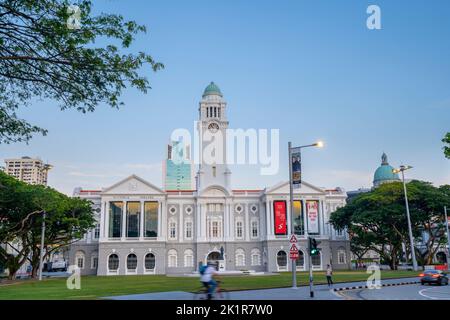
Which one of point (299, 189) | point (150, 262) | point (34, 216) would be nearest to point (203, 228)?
point (150, 262)

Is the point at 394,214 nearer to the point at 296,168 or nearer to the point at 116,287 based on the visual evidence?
the point at 296,168

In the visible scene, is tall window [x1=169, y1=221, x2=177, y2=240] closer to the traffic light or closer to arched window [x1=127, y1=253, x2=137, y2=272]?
arched window [x1=127, y1=253, x2=137, y2=272]

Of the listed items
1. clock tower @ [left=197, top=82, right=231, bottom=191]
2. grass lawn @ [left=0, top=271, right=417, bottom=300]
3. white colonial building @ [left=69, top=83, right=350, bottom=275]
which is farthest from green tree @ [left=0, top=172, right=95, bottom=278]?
clock tower @ [left=197, top=82, right=231, bottom=191]

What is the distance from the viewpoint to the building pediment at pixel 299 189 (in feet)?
216

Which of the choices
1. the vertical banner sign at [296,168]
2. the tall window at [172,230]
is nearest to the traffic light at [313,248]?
the vertical banner sign at [296,168]

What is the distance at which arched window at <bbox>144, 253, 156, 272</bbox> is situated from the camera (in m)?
63.5

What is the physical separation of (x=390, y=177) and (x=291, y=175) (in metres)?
84.1

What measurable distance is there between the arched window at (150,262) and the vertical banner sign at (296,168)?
4404cm

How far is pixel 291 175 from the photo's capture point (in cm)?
2491
